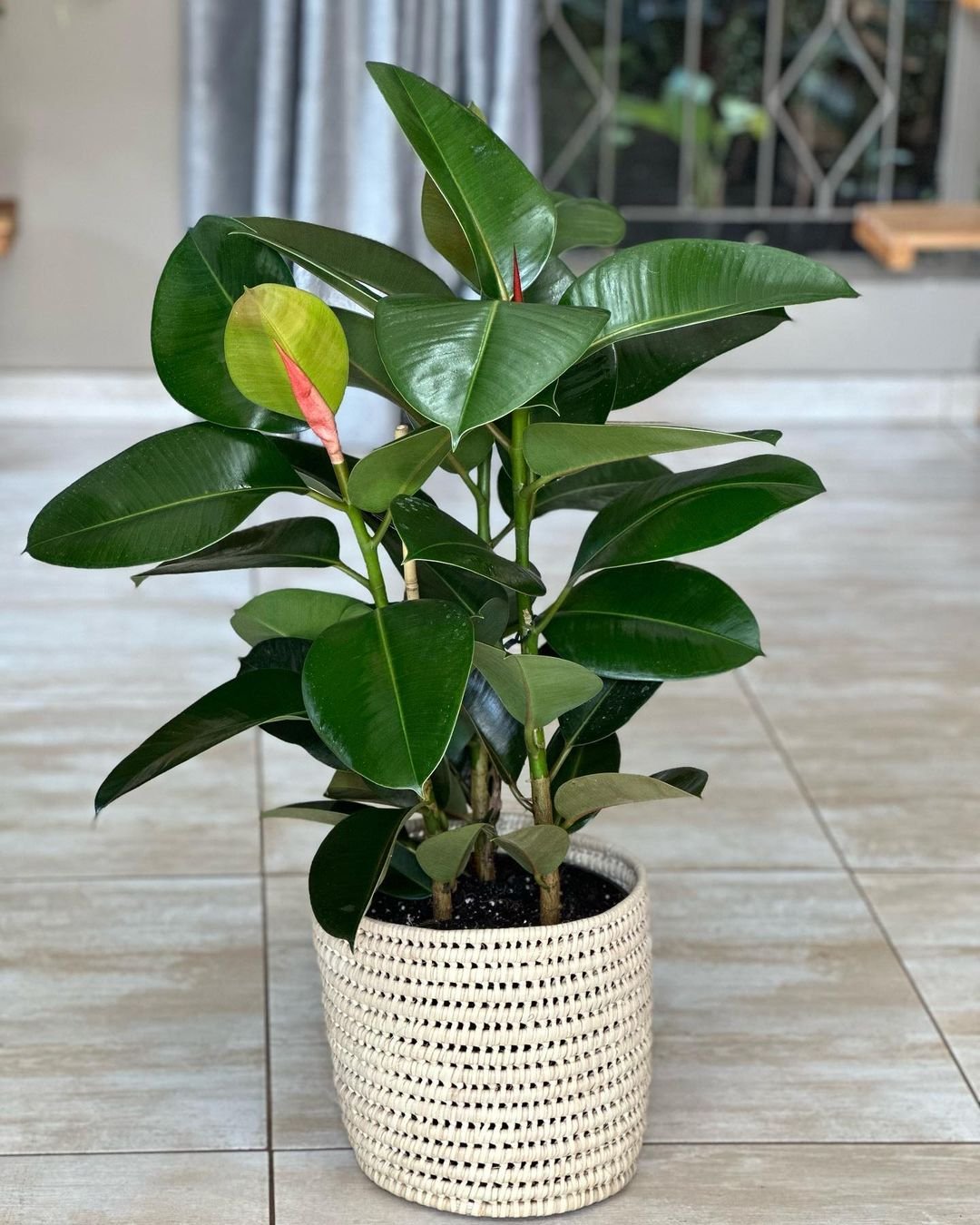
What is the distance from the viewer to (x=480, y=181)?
0.99 metres

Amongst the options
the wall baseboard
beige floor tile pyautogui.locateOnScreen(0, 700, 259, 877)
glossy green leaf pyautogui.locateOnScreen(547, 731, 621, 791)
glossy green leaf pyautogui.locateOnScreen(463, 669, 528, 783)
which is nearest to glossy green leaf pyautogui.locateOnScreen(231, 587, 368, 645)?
glossy green leaf pyautogui.locateOnScreen(463, 669, 528, 783)

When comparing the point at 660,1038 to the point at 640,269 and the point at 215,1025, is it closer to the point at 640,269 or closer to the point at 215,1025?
the point at 215,1025

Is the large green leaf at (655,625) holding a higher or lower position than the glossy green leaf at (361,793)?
higher

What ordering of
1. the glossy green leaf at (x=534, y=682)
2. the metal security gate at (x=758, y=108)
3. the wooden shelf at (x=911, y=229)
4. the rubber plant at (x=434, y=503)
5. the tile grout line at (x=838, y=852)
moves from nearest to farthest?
the rubber plant at (x=434, y=503) < the glossy green leaf at (x=534, y=682) < the tile grout line at (x=838, y=852) < the wooden shelf at (x=911, y=229) < the metal security gate at (x=758, y=108)

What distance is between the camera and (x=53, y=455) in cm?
336

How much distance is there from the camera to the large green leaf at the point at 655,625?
1.08 metres

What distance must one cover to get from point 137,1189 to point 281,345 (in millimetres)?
683

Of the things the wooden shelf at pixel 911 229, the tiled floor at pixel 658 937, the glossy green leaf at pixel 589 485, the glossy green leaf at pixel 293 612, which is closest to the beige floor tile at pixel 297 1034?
the tiled floor at pixel 658 937

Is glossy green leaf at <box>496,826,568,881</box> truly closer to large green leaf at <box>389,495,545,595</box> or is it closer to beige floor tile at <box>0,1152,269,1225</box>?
large green leaf at <box>389,495,545,595</box>

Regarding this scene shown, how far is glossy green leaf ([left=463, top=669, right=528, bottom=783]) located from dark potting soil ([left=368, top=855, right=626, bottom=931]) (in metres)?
0.12

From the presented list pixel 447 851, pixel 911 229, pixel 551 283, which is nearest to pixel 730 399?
pixel 911 229

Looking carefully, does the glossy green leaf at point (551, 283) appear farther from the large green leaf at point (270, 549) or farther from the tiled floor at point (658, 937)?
→ the tiled floor at point (658, 937)

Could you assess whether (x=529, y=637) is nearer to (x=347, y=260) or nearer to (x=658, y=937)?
(x=347, y=260)

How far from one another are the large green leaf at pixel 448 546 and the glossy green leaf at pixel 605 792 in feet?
0.55
